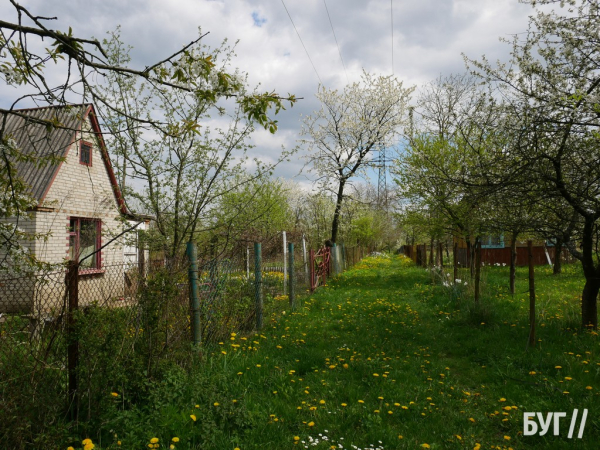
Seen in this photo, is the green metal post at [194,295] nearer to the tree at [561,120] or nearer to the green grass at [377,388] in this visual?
the green grass at [377,388]

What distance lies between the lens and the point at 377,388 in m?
4.40

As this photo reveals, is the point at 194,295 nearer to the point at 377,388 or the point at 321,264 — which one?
the point at 377,388

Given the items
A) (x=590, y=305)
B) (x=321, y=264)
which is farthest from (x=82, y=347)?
(x=321, y=264)

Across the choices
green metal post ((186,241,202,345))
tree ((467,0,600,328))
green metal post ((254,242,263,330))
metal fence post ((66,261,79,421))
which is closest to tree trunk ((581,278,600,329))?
tree ((467,0,600,328))

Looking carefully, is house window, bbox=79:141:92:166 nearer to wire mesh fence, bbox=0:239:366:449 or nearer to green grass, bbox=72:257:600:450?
green grass, bbox=72:257:600:450

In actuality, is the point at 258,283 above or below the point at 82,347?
above

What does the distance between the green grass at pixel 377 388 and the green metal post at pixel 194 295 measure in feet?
0.98

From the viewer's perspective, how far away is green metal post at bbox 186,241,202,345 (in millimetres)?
4676

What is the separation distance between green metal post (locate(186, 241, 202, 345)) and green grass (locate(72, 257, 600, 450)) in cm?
30

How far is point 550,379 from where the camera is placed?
450 cm

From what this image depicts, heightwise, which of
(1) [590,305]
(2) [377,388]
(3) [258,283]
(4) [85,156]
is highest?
(4) [85,156]

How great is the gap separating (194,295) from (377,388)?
2.39 meters

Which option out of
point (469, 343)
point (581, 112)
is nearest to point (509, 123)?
point (581, 112)

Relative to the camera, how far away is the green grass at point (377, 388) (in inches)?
129
